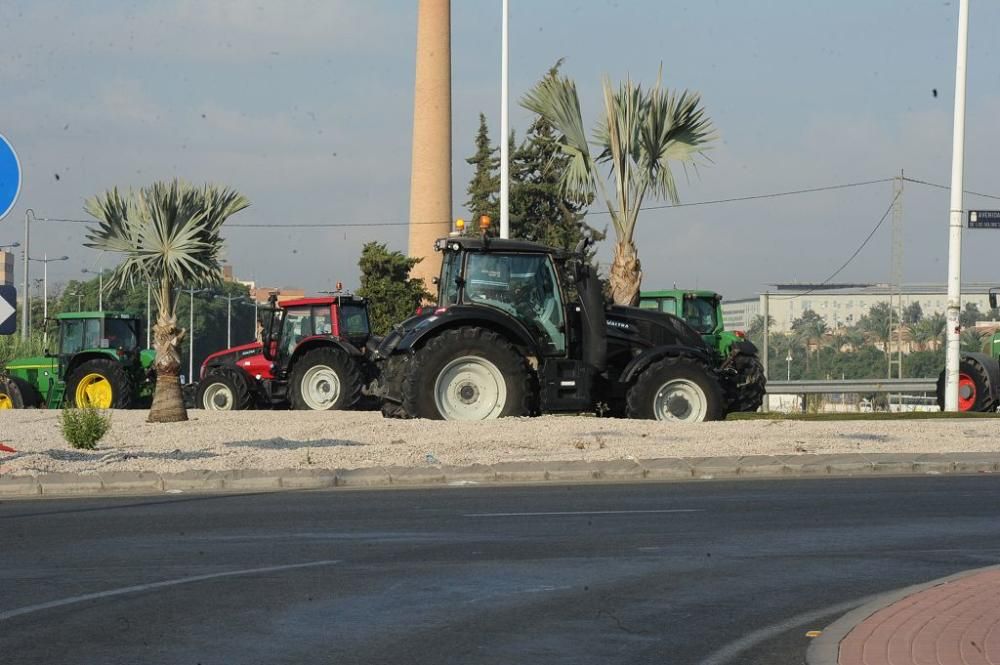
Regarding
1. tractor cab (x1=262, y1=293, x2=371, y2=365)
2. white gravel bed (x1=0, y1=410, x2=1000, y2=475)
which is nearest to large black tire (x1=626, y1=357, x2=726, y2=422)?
white gravel bed (x1=0, y1=410, x2=1000, y2=475)

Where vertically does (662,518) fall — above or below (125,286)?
below

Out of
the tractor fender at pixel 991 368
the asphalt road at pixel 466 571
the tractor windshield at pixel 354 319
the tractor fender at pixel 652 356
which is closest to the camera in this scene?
the asphalt road at pixel 466 571

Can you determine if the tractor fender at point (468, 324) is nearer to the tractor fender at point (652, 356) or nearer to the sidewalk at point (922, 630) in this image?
the tractor fender at point (652, 356)

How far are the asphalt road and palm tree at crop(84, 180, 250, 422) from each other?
34.3ft

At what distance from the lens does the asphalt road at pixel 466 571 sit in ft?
23.3

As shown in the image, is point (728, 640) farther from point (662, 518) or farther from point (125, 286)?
point (125, 286)

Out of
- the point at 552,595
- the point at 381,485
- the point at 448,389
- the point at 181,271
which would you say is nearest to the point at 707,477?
the point at 381,485

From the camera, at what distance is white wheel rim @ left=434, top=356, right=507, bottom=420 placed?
2159cm

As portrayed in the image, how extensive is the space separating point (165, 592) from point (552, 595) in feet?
7.57

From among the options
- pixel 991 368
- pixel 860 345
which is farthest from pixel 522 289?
pixel 860 345

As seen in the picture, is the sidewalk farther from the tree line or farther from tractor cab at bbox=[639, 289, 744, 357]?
the tree line

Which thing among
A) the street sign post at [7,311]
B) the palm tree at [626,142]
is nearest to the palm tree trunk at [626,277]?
the palm tree at [626,142]

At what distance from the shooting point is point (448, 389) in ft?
Result: 71.4

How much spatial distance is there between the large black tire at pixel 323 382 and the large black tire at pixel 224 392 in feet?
5.78
